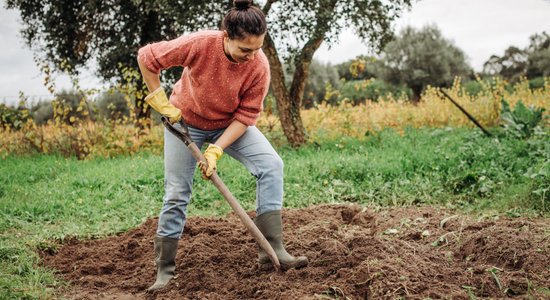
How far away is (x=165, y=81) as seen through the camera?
12.5 metres

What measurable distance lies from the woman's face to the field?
4.36 feet

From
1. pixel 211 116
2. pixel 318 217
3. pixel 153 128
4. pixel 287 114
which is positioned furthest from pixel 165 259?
pixel 153 128

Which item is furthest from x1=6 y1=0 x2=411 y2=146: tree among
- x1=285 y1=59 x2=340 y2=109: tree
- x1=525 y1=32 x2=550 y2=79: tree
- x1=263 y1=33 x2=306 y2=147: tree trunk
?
x1=525 y1=32 x2=550 y2=79: tree

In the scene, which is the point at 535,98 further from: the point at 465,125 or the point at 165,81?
the point at 165,81

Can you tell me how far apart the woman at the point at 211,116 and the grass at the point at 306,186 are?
1460mm

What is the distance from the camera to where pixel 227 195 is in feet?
10.6

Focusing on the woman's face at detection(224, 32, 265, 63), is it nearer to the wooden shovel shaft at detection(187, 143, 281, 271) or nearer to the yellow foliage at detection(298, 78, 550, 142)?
the wooden shovel shaft at detection(187, 143, 281, 271)

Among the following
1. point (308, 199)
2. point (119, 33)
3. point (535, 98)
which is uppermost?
point (119, 33)

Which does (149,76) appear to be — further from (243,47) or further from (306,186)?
(306,186)

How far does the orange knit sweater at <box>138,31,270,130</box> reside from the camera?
3.15 metres

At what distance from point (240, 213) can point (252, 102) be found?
70 centimetres

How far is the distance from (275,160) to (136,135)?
6.95 m

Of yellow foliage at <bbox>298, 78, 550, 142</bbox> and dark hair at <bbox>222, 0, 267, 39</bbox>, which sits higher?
dark hair at <bbox>222, 0, 267, 39</bbox>

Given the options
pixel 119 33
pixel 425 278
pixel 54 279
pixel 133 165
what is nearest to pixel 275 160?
pixel 425 278
